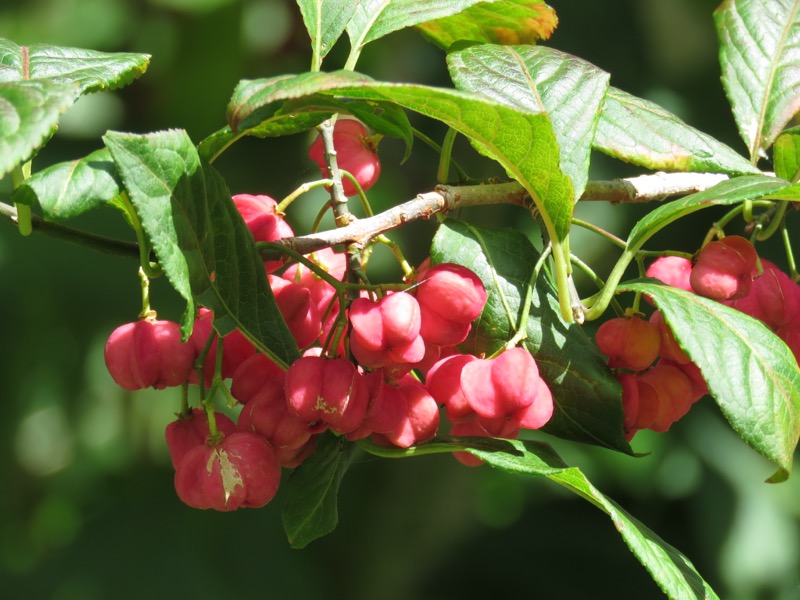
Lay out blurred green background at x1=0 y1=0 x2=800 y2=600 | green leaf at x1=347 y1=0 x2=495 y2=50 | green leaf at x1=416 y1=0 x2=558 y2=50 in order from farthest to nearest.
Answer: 1. blurred green background at x1=0 y1=0 x2=800 y2=600
2. green leaf at x1=416 y1=0 x2=558 y2=50
3. green leaf at x1=347 y1=0 x2=495 y2=50

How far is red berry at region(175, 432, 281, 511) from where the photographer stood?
89 cm

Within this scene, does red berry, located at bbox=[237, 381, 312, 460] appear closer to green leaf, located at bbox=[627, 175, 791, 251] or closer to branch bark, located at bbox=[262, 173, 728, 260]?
branch bark, located at bbox=[262, 173, 728, 260]

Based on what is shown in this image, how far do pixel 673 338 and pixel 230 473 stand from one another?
43cm

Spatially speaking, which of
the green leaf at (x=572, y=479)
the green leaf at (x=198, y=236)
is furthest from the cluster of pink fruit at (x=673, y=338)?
the green leaf at (x=198, y=236)

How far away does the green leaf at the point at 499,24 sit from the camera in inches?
47.8

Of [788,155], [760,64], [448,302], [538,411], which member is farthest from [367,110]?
[760,64]

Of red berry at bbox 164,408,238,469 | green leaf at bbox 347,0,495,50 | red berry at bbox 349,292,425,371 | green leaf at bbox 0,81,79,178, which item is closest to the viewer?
green leaf at bbox 0,81,79,178

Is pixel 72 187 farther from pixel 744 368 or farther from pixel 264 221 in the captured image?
pixel 744 368

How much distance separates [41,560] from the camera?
262cm

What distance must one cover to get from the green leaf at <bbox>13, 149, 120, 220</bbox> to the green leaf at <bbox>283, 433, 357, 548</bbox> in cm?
31

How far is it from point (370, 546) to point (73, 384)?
83 cm

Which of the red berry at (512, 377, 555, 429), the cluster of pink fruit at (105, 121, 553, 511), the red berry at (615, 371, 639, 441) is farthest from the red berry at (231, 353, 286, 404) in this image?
the red berry at (615, 371, 639, 441)

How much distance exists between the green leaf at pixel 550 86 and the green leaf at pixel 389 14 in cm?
5

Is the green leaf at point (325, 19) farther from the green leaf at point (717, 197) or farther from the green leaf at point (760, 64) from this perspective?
the green leaf at point (760, 64)
